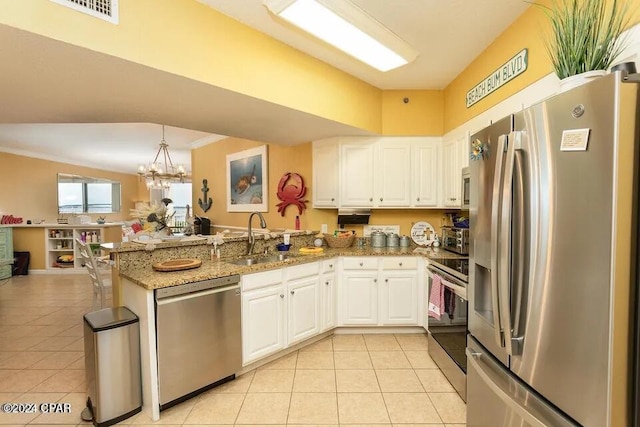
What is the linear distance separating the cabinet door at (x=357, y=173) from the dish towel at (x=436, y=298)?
4.05 ft

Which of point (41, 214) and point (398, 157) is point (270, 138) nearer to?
point (398, 157)

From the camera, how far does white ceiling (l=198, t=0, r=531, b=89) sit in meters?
2.05

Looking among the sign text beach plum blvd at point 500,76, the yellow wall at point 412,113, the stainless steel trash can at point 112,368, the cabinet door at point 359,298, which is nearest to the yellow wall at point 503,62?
the sign text beach plum blvd at point 500,76

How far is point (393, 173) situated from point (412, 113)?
76 centimetres

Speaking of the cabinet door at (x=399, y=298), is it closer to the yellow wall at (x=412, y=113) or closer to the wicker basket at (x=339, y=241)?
the wicker basket at (x=339, y=241)

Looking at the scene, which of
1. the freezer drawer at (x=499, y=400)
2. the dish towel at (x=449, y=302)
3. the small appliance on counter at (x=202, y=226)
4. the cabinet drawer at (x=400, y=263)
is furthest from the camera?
the small appliance on counter at (x=202, y=226)

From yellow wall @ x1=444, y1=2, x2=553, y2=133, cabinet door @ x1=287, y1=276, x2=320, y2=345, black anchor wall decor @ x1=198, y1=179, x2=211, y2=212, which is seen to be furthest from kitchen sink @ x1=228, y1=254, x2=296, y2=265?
black anchor wall decor @ x1=198, y1=179, x2=211, y2=212

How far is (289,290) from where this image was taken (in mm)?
2791

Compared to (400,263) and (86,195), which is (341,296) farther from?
(86,195)

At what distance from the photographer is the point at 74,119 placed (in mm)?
2711

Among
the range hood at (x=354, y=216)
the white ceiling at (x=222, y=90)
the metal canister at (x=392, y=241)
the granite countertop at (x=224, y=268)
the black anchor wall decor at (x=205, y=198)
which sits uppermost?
the white ceiling at (x=222, y=90)

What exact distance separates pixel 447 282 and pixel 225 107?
2369 millimetres

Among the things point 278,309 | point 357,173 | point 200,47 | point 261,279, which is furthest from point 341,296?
point 200,47

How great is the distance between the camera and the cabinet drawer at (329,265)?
313cm
